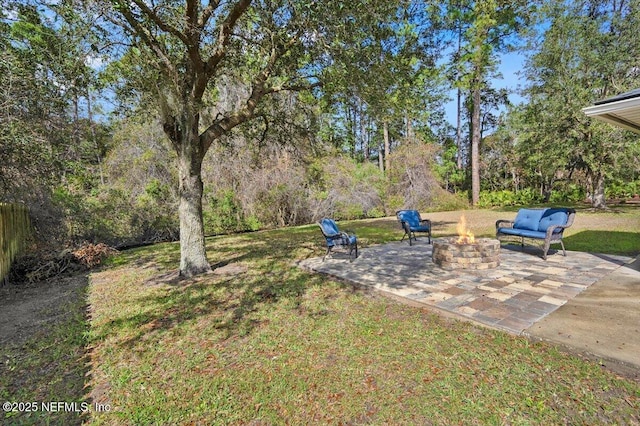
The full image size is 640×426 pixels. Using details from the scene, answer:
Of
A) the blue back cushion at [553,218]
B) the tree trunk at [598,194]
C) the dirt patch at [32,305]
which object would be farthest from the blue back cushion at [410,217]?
the tree trunk at [598,194]

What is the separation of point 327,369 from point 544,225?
20.1 ft

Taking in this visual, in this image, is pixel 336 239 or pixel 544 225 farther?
pixel 336 239

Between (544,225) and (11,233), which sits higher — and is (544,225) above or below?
below

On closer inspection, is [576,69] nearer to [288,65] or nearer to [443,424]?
[288,65]

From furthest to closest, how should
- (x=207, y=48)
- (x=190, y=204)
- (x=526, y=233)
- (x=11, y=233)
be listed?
1. (x=526, y=233)
2. (x=207, y=48)
3. (x=11, y=233)
4. (x=190, y=204)

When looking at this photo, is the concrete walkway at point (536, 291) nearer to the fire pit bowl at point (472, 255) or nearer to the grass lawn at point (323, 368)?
the fire pit bowl at point (472, 255)

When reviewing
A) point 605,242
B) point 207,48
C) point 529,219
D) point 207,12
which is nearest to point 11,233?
point 207,48

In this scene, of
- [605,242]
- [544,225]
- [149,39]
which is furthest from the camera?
[605,242]

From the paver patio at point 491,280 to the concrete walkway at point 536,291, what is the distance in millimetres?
11

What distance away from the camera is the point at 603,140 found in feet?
41.5

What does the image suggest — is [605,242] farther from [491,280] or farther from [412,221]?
[491,280]

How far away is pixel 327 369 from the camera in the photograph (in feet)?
8.60

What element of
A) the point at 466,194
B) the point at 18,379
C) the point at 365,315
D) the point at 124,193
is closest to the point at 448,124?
the point at 466,194

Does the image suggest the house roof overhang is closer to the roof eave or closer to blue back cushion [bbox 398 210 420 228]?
the roof eave
